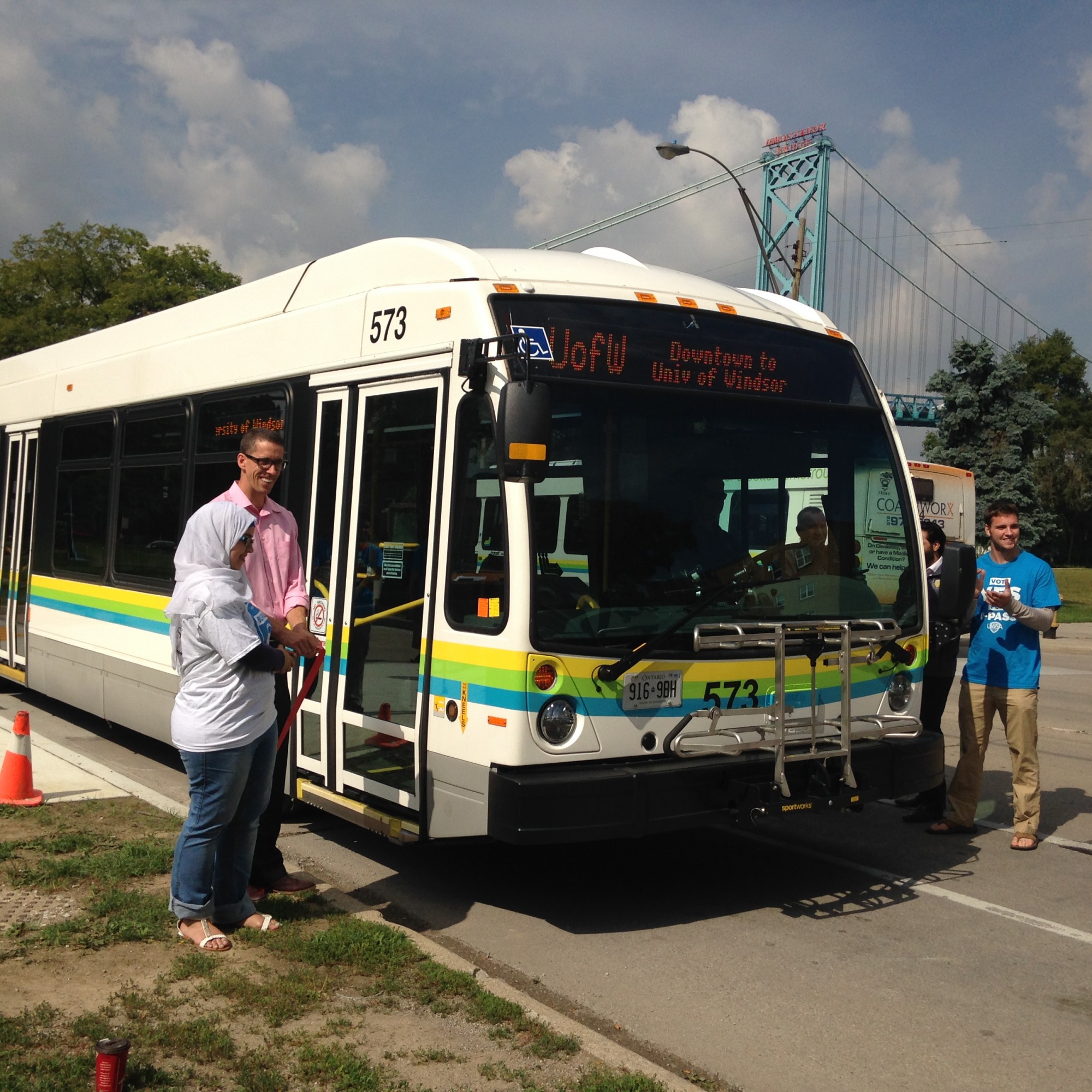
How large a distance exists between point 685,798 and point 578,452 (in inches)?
62.4

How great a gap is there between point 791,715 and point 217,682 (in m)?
2.66

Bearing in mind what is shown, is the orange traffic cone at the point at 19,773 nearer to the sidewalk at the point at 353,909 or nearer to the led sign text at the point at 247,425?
the sidewalk at the point at 353,909

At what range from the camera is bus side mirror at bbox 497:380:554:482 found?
5039mm

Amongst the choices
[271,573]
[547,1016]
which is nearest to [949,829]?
[547,1016]

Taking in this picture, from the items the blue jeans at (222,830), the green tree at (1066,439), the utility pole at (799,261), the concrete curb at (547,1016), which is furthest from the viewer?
the green tree at (1066,439)

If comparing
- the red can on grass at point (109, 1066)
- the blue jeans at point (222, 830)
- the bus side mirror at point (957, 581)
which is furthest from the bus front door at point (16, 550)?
Result: the red can on grass at point (109, 1066)

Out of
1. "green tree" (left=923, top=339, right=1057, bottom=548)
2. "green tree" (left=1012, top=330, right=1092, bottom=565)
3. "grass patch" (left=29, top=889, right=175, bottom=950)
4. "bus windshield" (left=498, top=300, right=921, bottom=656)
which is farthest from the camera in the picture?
"green tree" (left=1012, top=330, right=1092, bottom=565)

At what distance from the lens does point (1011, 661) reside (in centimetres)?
716

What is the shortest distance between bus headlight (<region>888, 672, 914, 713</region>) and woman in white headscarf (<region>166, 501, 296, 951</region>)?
3.14 meters

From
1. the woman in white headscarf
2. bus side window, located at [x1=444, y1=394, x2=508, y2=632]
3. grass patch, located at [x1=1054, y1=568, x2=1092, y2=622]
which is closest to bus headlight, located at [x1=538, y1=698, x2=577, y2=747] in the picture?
bus side window, located at [x1=444, y1=394, x2=508, y2=632]

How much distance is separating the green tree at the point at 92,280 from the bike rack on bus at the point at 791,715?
47316mm

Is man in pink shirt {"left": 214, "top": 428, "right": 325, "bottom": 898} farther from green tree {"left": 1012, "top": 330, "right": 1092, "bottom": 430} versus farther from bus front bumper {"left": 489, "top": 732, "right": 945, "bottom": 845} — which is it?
green tree {"left": 1012, "top": 330, "right": 1092, "bottom": 430}

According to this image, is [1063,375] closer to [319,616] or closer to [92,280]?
[92,280]

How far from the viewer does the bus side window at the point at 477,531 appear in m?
5.37
